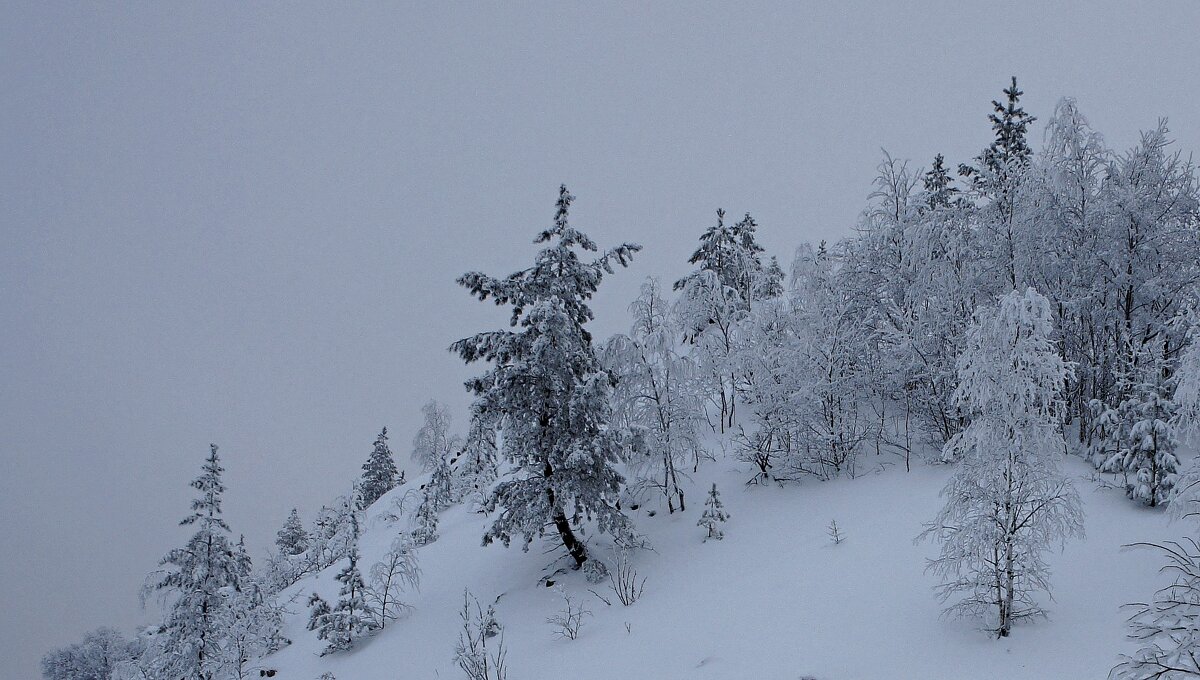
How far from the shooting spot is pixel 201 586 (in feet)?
55.4

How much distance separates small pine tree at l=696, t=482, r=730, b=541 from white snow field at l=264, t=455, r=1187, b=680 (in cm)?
26

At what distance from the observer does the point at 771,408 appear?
Result: 17406mm

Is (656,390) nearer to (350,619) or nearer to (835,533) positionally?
(835,533)

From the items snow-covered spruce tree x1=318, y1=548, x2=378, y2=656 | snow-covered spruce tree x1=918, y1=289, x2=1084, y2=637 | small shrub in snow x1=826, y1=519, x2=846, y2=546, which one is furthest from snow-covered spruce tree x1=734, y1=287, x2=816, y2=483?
snow-covered spruce tree x1=318, y1=548, x2=378, y2=656

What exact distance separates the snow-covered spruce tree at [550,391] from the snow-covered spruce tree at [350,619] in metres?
4.57

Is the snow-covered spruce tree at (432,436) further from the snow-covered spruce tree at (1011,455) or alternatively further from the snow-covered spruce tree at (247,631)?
the snow-covered spruce tree at (1011,455)

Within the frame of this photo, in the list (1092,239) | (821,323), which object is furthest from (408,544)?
(1092,239)

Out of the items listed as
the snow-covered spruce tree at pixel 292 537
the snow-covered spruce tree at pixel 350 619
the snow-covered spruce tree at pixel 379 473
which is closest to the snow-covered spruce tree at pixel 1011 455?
the snow-covered spruce tree at pixel 350 619

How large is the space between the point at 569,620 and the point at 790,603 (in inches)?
180

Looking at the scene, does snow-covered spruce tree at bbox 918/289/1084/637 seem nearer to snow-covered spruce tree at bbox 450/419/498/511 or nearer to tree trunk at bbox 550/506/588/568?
tree trunk at bbox 550/506/588/568

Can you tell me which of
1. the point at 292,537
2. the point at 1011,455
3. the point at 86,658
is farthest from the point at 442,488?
the point at 86,658

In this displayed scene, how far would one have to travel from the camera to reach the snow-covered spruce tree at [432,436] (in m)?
47.3

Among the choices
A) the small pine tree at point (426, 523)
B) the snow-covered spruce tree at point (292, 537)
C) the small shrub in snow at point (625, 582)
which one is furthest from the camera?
the snow-covered spruce tree at point (292, 537)

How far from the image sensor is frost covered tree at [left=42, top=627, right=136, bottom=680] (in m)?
42.8
